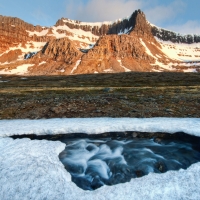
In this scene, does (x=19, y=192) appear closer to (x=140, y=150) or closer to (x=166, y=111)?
(x=140, y=150)

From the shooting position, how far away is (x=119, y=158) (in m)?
11.1

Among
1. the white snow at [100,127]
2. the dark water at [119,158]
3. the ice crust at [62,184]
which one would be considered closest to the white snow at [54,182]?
the ice crust at [62,184]

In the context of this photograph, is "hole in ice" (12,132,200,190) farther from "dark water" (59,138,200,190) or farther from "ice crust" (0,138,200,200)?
"ice crust" (0,138,200,200)

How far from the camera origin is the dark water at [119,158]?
9.25 metres

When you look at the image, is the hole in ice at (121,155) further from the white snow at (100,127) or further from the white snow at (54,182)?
the white snow at (54,182)

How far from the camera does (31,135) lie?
45.0 ft

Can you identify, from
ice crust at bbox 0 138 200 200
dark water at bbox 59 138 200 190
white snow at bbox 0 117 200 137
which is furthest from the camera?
white snow at bbox 0 117 200 137

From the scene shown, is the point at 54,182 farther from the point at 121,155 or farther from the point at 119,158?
the point at 121,155

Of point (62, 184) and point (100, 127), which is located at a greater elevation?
point (100, 127)

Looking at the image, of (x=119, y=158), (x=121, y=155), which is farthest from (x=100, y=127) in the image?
(x=119, y=158)

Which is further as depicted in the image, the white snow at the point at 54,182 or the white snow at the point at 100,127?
the white snow at the point at 100,127

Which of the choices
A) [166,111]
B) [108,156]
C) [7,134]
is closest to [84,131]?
[108,156]

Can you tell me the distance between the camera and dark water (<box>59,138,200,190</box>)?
30.3 feet

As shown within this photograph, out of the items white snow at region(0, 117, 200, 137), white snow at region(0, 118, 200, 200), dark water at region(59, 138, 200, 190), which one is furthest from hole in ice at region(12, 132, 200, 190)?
white snow at region(0, 118, 200, 200)
